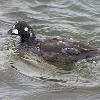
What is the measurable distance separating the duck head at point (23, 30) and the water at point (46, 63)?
0.88ft

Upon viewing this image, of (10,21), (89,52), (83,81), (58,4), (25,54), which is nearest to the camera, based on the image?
(83,81)

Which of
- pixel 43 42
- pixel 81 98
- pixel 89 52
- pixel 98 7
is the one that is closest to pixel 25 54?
pixel 43 42

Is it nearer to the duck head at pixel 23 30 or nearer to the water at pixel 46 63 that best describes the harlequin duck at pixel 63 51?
the water at pixel 46 63

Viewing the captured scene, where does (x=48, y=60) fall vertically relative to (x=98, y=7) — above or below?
below

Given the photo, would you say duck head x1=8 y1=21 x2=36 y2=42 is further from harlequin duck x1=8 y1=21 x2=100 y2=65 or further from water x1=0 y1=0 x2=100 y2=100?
harlequin duck x1=8 y1=21 x2=100 y2=65

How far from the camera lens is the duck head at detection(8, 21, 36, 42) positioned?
9234 mm

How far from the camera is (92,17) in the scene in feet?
34.9

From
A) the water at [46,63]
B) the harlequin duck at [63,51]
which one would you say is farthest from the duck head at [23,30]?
the harlequin duck at [63,51]

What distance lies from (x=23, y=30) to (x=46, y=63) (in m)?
1.46

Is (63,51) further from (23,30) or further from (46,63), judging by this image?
(23,30)

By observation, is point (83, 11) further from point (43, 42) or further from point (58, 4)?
point (43, 42)

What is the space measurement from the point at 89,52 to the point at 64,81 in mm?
1216

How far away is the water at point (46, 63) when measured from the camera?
679 cm

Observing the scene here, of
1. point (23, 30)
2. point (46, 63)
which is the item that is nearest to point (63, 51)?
point (46, 63)
